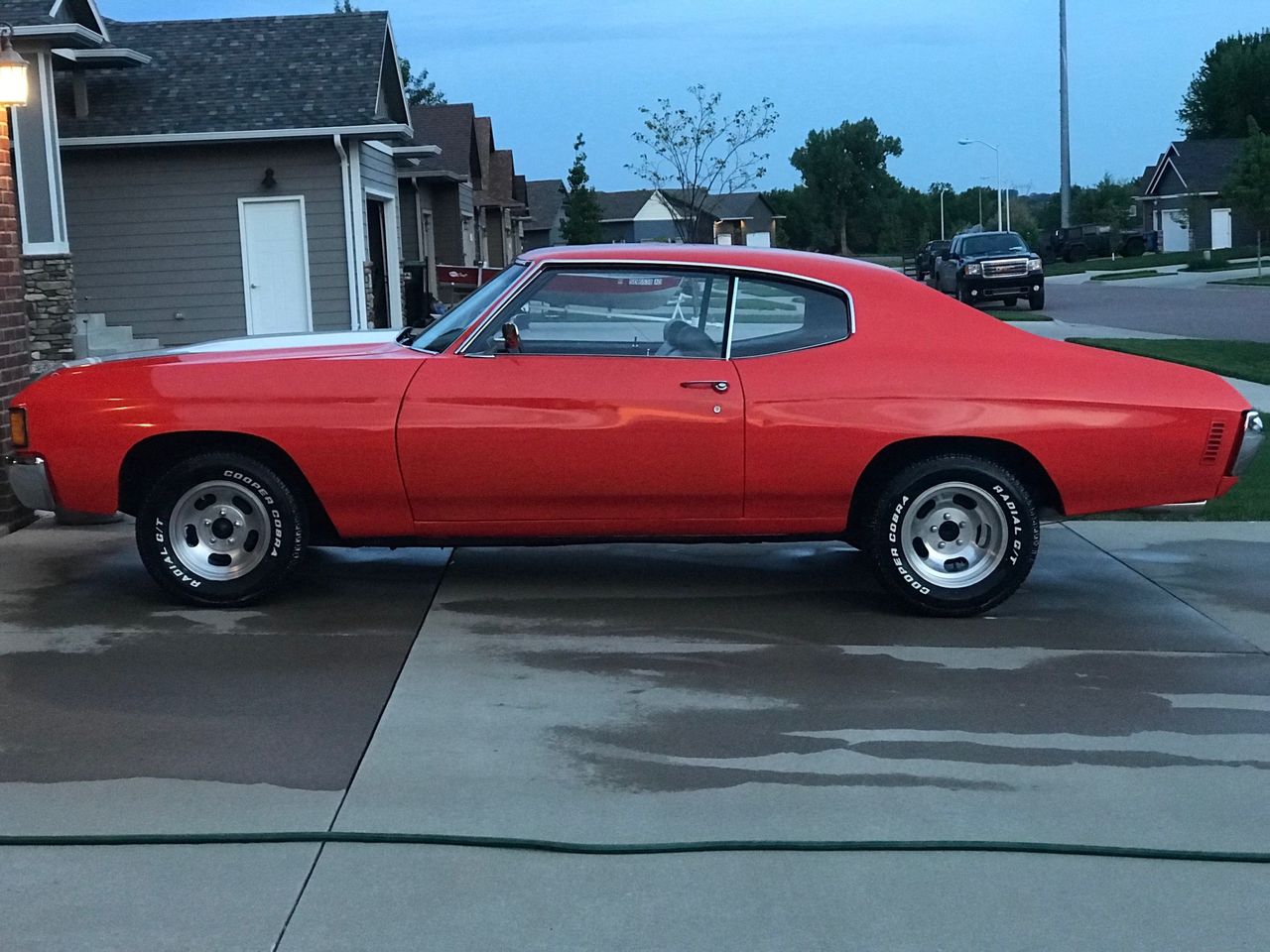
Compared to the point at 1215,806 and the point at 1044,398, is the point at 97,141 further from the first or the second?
the point at 1215,806

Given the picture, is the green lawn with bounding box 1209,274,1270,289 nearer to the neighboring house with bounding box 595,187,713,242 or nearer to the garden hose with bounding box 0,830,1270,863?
the garden hose with bounding box 0,830,1270,863

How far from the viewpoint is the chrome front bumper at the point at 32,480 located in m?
6.54

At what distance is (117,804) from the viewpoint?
14.4ft

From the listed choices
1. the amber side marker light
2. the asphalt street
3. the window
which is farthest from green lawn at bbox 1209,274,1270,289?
the amber side marker light

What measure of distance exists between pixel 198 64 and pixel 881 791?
19973mm

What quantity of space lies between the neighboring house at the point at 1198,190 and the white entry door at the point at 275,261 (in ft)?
176

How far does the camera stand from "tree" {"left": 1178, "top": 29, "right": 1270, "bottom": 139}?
88.6m

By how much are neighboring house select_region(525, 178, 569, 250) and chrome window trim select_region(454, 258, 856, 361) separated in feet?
227

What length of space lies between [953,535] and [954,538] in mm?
18

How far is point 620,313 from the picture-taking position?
6.65 metres

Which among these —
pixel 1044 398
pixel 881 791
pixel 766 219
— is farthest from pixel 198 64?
pixel 766 219

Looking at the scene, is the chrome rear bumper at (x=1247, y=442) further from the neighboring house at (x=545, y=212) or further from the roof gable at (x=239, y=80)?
the neighboring house at (x=545, y=212)

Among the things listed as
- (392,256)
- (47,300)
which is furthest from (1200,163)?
(47,300)

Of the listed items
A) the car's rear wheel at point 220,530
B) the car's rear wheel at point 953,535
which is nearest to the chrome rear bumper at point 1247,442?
the car's rear wheel at point 953,535
